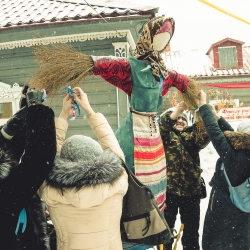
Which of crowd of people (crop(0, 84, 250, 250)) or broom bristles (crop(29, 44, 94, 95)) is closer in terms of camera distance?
crowd of people (crop(0, 84, 250, 250))

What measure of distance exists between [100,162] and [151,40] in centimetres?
98

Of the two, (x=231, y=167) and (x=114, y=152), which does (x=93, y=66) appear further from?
(x=231, y=167)

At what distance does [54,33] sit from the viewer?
4.28 meters

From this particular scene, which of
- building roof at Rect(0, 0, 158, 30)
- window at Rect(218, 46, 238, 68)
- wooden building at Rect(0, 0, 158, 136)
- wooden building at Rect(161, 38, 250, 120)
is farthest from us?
window at Rect(218, 46, 238, 68)

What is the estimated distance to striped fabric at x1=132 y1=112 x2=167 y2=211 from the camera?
1911 mm

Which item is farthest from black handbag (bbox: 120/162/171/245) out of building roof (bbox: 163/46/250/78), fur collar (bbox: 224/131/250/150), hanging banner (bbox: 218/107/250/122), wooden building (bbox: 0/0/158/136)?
building roof (bbox: 163/46/250/78)

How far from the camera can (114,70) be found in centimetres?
185

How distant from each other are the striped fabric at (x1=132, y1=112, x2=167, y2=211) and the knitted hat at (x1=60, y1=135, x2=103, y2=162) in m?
0.54

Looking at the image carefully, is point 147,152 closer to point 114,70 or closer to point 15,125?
point 114,70

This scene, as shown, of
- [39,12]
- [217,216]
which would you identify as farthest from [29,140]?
[39,12]

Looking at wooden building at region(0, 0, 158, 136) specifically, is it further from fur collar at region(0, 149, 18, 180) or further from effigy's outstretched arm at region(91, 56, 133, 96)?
fur collar at region(0, 149, 18, 180)

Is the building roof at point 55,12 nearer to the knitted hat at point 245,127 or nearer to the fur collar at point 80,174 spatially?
the knitted hat at point 245,127

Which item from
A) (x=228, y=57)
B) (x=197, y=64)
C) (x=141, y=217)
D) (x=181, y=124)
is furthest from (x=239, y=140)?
(x=228, y=57)

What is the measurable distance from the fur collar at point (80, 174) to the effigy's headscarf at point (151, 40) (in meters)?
0.84
